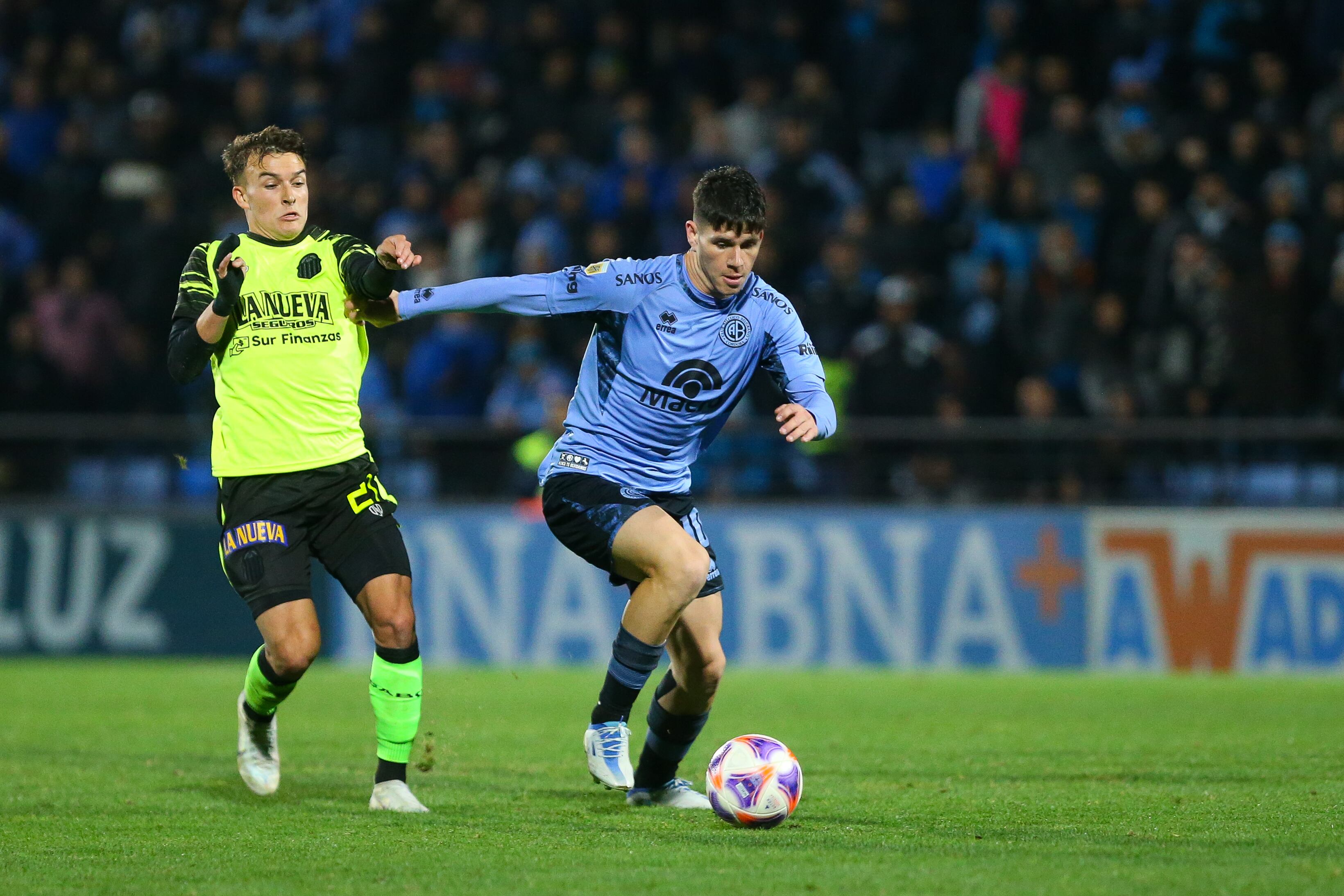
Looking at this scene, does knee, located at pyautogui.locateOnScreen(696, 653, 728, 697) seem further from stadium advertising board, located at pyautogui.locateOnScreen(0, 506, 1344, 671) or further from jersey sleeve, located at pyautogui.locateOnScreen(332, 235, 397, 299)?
stadium advertising board, located at pyautogui.locateOnScreen(0, 506, 1344, 671)

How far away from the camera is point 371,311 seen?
21.8 feet

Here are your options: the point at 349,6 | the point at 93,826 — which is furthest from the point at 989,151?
the point at 93,826

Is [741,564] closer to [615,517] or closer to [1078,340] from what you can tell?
[1078,340]

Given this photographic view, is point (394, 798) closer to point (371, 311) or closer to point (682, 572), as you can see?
point (682, 572)

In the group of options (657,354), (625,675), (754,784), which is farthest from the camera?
(657,354)

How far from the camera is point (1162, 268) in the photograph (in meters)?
13.6

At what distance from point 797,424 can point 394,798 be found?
81.0 inches

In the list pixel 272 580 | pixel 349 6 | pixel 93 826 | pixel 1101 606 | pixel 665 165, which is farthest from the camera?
pixel 349 6

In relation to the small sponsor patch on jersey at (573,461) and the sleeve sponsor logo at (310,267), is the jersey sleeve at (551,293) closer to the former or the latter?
the sleeve sponsor logo at (310,267)

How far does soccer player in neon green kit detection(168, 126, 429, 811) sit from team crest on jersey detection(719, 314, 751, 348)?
127 cm

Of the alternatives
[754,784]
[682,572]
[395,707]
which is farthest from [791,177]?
[754,784]

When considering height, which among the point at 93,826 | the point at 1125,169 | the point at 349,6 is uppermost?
the point at 349,6

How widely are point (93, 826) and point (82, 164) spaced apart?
39.0 ft

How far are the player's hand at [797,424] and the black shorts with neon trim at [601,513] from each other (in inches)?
25.1
